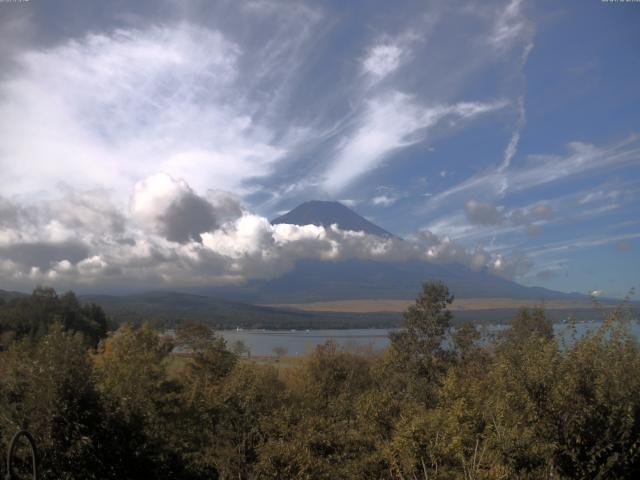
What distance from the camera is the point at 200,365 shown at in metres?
34.2

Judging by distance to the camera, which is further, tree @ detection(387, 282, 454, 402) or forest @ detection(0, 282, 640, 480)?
tree @ detection(387, 282, 454, 402)

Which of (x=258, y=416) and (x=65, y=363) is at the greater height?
Answer: (x=65, y=363)

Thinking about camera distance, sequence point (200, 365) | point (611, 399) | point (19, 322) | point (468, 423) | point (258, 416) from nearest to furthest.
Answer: point (611, 399)
point (468, 423)
point (258, 416)
point (200, 365)
point (19, 322)

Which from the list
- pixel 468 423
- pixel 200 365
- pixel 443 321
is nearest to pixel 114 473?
pixel 468 423

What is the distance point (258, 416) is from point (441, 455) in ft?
22.2

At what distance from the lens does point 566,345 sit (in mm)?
9992

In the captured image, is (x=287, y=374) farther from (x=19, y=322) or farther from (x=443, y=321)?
(x=19, y=322)

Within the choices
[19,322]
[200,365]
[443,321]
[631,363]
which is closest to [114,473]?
[631,363]

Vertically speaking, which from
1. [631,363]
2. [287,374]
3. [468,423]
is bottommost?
[287,374]

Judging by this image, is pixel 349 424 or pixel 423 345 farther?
pixel 423 345

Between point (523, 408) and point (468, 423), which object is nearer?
point (523, 408)

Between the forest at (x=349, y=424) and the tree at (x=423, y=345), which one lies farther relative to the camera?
the tree at (x=423, y=345)

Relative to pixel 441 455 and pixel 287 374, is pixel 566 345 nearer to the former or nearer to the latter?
pixel 441 455

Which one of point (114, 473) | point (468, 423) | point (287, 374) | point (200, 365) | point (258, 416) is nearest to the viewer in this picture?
point (114, 473)
